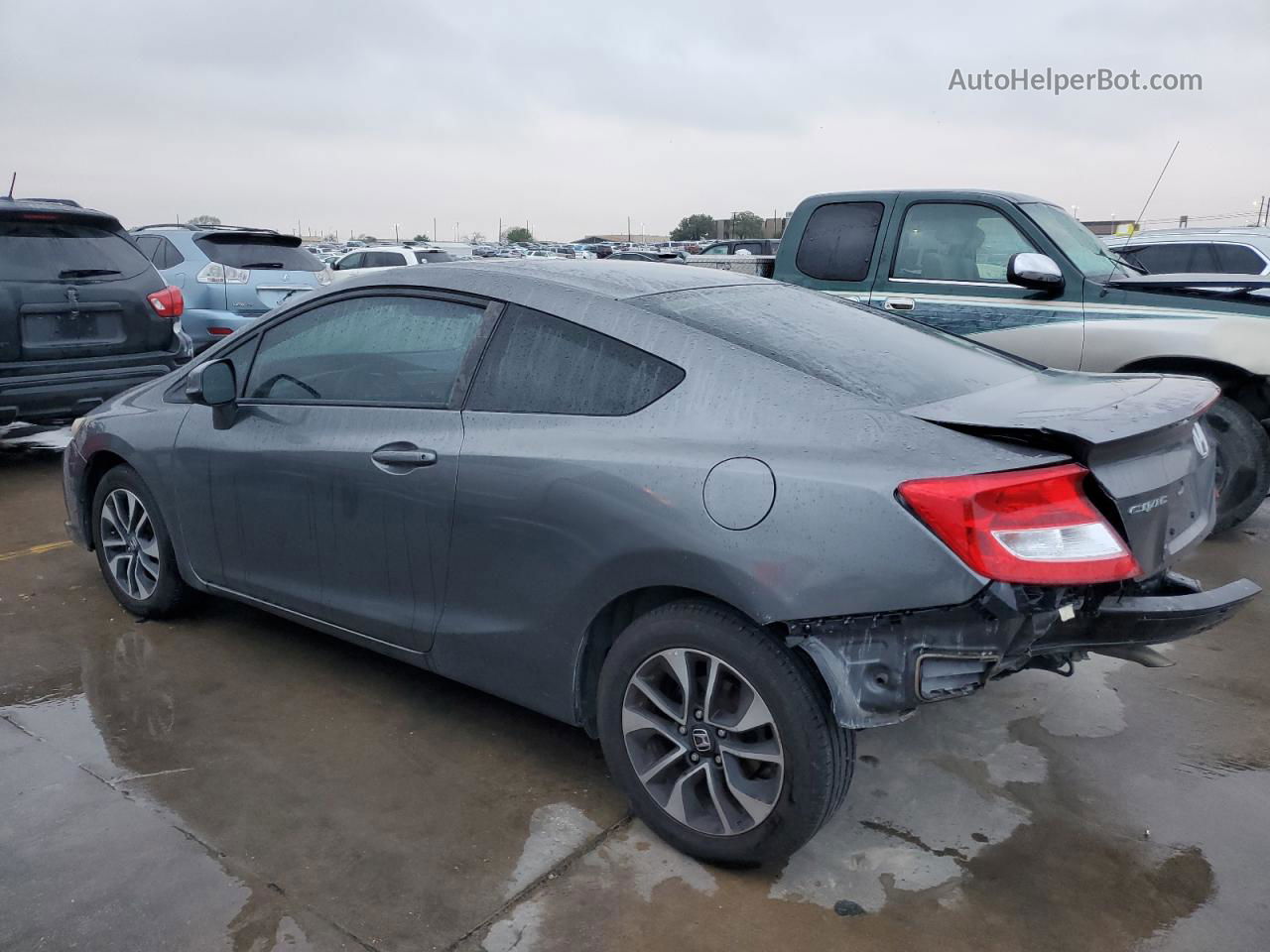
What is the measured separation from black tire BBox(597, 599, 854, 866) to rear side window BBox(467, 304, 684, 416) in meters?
0.61

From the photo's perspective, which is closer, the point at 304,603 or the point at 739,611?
the point at 739,611

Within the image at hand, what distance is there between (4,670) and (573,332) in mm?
2706

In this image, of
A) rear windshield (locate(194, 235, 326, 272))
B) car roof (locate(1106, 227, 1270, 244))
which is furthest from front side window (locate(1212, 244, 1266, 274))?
rear windshield (locate(194, 235, 326, 272))

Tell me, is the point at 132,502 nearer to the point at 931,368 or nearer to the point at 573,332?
the point at 573,332

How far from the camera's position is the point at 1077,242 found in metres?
6.21

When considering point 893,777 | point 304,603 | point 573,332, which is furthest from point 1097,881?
point 304,603

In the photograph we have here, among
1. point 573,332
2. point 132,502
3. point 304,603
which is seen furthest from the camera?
point 132,502

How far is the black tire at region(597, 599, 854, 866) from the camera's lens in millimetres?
2516

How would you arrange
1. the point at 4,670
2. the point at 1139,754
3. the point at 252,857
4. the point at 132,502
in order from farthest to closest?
the point at 132,502 → the point at 4,670 → the point at 1139,754 → the point at 252,857

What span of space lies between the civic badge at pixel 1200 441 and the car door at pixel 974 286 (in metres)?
2.82

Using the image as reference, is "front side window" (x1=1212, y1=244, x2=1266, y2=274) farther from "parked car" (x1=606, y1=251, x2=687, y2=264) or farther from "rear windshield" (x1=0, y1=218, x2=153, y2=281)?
"rear windshield" (x1=0, y1=218, x2=153, y2=281)

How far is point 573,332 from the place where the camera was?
9.98 ft

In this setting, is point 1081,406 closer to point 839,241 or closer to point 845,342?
point 845,342

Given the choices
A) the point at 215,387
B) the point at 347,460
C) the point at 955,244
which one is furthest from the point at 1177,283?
the point at 215,387
